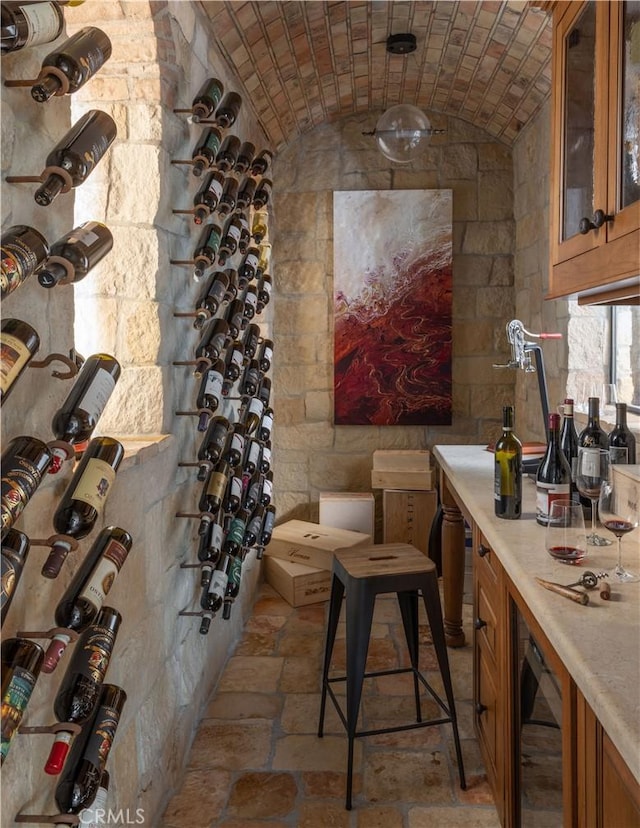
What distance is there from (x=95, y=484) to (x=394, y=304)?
3.35 meters

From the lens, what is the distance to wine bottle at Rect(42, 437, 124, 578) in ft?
4.42

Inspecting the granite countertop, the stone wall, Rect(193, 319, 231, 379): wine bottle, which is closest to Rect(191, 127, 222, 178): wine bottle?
the stone wall

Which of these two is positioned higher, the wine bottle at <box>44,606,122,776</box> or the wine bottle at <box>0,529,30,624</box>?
the wine bottle at <box>0,529,30,624</box>

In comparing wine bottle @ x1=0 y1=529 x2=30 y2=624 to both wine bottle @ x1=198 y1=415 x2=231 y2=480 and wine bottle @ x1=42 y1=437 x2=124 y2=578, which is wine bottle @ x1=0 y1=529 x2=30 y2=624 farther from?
wine bottle @ x1=198 y1=415 x2=231 y2=480

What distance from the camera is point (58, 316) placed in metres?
1.49

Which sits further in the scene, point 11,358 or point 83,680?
point 83,680

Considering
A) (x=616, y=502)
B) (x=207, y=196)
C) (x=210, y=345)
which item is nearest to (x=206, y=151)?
(x=207, y=196)

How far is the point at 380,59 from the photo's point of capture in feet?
12.4

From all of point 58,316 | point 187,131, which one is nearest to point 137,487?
point 58,316

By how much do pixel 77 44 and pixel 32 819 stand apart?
1445 millimetres

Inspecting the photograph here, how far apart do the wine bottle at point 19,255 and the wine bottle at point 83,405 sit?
29 cm

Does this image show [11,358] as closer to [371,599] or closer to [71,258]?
[71,258]

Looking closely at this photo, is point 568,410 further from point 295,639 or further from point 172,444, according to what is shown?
point 295,639

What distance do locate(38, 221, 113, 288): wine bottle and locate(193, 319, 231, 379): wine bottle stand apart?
3.34 feet
